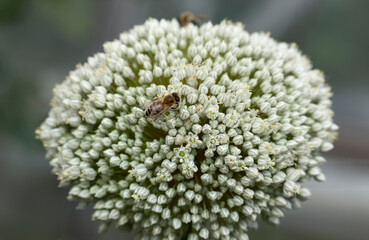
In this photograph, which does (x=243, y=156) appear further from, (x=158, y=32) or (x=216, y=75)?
(x=158, y=32)

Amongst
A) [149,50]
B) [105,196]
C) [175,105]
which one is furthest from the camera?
[149,50]

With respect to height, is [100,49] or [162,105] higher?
[100,49]

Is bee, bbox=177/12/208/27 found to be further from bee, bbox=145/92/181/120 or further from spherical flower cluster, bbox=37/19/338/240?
bee, bbox=145/92/181/120

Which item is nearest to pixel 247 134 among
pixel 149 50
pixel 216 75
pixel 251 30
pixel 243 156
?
pixel 243 156

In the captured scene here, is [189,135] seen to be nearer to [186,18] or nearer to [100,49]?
[186,18]

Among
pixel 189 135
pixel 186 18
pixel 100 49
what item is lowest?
pixel 189 135

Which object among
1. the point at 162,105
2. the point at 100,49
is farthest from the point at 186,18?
the point at 100,49
